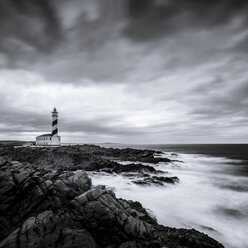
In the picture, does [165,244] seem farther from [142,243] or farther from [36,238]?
[36,238]

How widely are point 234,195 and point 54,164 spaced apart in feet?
56.6

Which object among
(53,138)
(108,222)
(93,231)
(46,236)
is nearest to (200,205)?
(108,222)

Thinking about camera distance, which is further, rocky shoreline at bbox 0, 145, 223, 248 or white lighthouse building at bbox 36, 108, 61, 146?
white lighthouse building at bbox 36, 108, 61, 146

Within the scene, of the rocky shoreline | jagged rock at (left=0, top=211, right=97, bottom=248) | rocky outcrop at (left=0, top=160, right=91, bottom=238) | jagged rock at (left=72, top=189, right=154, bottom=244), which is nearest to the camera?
jagged rock at (left=0, top=211, right=97, bottom=248)

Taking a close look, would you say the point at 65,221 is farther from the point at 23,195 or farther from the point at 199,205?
the point at 199,205

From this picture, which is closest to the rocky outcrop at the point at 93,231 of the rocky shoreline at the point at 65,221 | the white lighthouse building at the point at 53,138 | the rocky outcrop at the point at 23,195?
the rocky shoreline at the point at 65,221

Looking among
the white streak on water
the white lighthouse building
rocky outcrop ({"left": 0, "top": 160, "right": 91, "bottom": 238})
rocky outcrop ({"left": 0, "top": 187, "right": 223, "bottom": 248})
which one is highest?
the white lighthouse building

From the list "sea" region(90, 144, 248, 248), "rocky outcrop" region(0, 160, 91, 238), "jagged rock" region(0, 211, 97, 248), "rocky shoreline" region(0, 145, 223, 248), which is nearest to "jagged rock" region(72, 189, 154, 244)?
"rocky shoreline" region(0, 145, 223, 248)

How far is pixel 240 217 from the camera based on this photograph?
9227 mm

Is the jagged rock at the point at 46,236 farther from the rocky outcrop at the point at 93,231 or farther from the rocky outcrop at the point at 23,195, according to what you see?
the rocky outcrop at the point at 23,195

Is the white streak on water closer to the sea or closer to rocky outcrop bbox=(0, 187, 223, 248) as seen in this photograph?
the sea

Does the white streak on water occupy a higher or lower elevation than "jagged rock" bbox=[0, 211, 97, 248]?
lower

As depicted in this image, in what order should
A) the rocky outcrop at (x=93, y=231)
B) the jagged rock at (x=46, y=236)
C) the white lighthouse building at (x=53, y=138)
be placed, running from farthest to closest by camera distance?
1. the white lighthouse building at (x=53, y=138)
2. the rocky outcrop at (x=93, y=231)
3. the jagged rock at (x=46, y=236)

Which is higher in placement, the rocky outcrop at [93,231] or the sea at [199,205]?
the rocky outcrop at [93,231]
